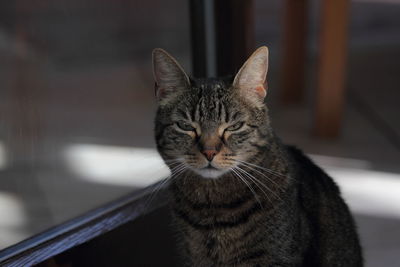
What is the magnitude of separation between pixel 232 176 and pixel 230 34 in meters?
0.68

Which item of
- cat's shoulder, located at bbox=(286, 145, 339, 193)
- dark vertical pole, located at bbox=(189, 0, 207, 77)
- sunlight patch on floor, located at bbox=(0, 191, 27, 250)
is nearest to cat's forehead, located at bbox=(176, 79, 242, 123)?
cat's shoulder, located at bbox=(286, 145, 339, 193)

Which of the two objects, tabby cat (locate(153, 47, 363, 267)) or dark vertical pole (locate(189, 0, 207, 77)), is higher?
dark vertical pole (locate(189, 0, 207, 77))

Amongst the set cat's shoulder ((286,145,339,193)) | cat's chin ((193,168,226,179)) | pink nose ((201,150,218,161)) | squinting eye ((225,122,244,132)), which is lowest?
cat's shoulder ((286,145,339,193))

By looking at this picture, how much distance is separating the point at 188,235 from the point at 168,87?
0.91 ft

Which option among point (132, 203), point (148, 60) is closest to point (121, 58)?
point (148, 60)

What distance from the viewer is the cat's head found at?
1.14 m

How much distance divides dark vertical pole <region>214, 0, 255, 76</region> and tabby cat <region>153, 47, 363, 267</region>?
1.84ft

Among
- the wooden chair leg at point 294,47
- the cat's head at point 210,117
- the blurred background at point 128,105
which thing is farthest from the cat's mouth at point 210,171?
the wooden chair leg at point 294,47

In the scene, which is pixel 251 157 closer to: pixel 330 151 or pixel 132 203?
pixel 132 203

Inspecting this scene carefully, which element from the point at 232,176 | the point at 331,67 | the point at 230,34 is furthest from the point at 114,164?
the point at 232,176

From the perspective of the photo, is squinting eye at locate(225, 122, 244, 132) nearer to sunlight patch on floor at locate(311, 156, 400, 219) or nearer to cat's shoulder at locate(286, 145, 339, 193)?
cat's shoulder at locate(286, 145, 339, 193)

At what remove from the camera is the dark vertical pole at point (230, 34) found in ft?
5.73

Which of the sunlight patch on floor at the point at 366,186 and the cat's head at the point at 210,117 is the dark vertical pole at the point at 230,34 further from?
the cat's head at the point at 210,117

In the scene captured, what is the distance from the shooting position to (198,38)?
172 centimetres
